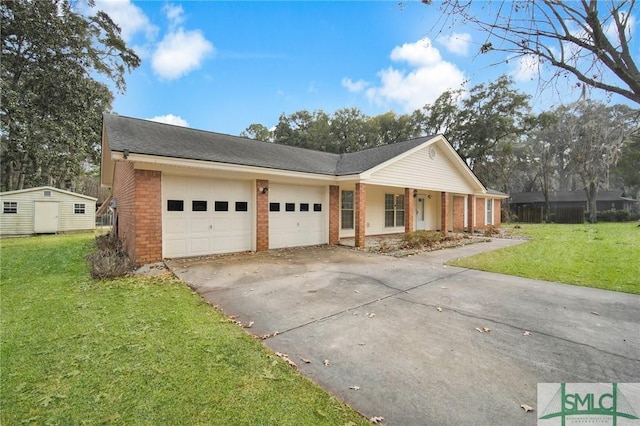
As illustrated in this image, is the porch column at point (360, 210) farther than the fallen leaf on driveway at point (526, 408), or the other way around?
the porch column at point (360, 210)

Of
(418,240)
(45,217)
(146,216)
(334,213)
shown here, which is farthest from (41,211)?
(418,240)

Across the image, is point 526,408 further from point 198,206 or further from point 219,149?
point 219,149

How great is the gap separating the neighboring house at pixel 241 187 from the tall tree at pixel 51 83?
7975 mm

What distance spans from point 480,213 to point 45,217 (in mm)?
28710

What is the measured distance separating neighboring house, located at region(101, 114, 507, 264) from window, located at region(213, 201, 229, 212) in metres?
0.03

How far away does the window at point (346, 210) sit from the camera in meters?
13.3

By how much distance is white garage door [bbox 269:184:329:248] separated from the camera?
10.3 m

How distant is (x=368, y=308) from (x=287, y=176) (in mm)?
6327

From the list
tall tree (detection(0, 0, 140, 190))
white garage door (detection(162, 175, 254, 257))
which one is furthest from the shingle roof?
tall tree (detection(0, 0, 140, 190))

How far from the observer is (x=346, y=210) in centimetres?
1348

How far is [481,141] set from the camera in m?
28.7
